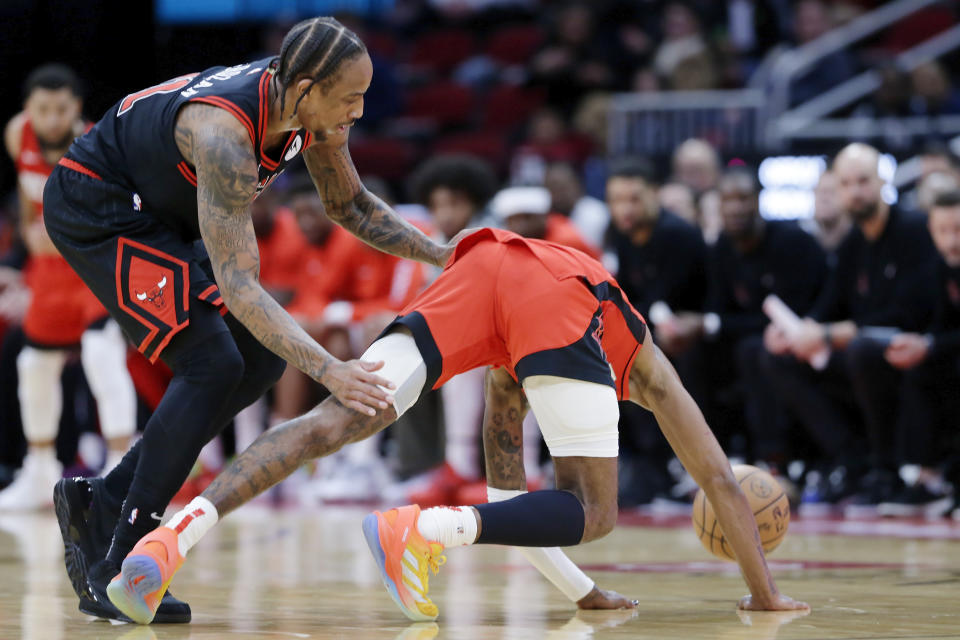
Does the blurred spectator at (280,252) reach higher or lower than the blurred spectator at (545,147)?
lower

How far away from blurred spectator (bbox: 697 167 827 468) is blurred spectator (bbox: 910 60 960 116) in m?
3.23

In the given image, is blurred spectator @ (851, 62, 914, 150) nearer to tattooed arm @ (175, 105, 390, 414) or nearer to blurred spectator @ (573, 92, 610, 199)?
blurred spectator @ (573, 92, 610, 199)

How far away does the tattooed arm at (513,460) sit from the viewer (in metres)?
3.97

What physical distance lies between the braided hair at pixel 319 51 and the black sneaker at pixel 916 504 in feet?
15.4

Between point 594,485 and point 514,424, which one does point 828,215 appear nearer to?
point 514,424

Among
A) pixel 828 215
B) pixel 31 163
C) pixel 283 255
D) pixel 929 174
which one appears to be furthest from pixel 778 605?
pixel 283 255

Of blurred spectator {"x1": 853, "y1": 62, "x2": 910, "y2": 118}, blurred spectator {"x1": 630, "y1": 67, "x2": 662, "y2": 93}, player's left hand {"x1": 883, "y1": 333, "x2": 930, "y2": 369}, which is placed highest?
blurred spectator {"x1": 630, "y1": 67, "x2": 662, "y2": 93}

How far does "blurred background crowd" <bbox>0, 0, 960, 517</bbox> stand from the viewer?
7559 millimetres

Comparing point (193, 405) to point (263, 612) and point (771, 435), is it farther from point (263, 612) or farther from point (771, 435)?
point (771, 435)

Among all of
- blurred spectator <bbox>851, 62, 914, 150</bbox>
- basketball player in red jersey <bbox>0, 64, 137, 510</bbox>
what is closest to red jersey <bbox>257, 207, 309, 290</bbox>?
basketball player in red jersey <bbox>0, 64, 137, 510</bbox>

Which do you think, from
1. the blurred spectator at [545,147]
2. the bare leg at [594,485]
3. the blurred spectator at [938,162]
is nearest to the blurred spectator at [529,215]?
the blurred spectator at [938,162]

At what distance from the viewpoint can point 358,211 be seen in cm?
430

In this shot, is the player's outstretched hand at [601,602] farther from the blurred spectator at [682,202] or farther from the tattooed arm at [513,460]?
the blurred spectator at [682,202]

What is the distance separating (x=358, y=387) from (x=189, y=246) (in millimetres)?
802
